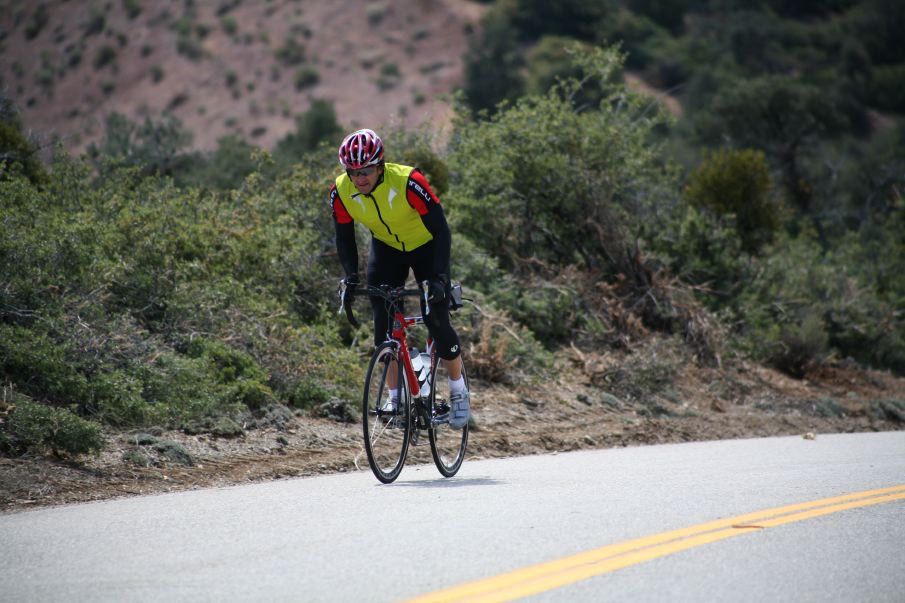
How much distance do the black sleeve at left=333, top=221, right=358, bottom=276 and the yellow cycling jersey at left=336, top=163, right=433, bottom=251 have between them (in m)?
0.13

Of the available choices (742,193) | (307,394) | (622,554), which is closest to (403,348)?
(622,554)

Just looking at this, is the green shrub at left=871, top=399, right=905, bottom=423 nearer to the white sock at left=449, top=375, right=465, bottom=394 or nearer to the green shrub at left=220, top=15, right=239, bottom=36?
the white sock at left=449, top=375, right=465, bottom=394

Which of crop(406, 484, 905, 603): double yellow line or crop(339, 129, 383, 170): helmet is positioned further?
crop(339, 129, 383, 170): helmet

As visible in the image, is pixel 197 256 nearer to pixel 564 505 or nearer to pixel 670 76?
pixel 564 505

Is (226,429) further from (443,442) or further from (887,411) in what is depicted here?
(887,411)

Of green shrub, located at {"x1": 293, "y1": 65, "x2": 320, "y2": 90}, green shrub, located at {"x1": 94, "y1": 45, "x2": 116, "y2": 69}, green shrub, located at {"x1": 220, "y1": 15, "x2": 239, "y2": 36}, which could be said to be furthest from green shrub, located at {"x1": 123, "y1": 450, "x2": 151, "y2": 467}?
green shrub, located at {"x1": 220, "y1": 15, "x2": 239, "y2": 36}

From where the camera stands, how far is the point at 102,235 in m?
11.2

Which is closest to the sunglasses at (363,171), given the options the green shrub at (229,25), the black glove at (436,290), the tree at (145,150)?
the black glove at (436,290)

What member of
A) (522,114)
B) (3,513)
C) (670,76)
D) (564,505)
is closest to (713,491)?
(564,505)

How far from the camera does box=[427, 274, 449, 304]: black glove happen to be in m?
7.80

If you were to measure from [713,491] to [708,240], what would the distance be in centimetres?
1286

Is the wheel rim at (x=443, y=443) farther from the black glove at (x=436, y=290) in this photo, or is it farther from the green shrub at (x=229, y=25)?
the green shrub at (x=229, y=25)

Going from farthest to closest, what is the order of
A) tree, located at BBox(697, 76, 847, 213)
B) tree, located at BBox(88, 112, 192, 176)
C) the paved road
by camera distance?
tree, located at BBox(697, 76, 847, 213)
tree, located at BBox(88, 112, 192, 176)
the paved road

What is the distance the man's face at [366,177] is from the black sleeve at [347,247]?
483 millimetres
